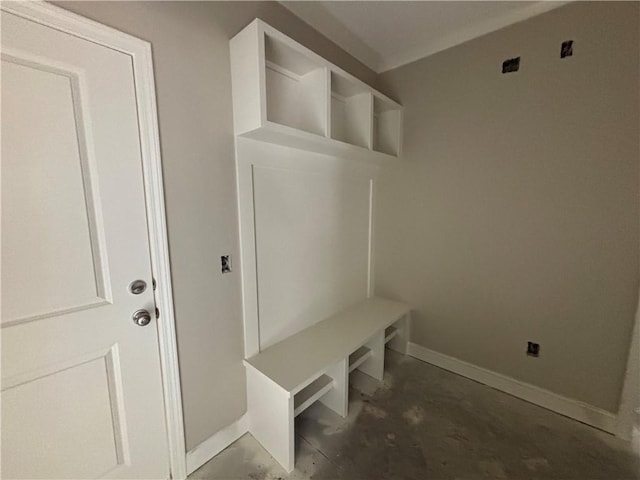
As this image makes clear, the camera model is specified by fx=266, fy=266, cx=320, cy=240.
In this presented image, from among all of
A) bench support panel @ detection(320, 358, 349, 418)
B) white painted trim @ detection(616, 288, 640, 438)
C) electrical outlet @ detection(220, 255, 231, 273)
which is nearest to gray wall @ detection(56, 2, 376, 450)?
electrical outlet @ detection(220, 255, 231, 273)

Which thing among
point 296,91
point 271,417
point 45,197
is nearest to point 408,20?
point 296,91

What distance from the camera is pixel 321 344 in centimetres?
172

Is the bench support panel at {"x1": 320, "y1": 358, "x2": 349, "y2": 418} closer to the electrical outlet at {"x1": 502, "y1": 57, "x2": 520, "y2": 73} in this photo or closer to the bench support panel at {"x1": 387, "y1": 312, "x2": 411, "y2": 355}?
the bench support panel at {"x1": 387, "y1": 312, "x2": 411, "y2": 355}

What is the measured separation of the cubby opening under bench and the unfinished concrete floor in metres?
0.12

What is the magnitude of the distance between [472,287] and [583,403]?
36.1 inches

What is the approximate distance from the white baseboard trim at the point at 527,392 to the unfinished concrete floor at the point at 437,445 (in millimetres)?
51

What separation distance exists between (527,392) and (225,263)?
2229 millimetres

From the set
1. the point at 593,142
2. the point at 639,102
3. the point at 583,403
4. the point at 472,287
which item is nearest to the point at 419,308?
the point at 472,287

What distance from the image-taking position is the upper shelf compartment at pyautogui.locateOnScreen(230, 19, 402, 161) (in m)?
1.26

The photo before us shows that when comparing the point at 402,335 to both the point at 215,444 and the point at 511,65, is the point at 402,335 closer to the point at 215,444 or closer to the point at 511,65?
Answer: the point at 215,444

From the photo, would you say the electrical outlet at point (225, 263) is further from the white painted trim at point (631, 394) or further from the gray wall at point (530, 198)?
the white painted trim at point (631, 394)

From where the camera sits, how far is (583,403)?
170 cm

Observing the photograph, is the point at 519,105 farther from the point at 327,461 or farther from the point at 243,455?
Answer: the point at 243,455

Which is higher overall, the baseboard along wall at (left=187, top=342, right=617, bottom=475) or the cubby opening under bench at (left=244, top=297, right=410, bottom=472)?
the cubby opening under bench at (left=244, top=297, right=410, bottom=472)
